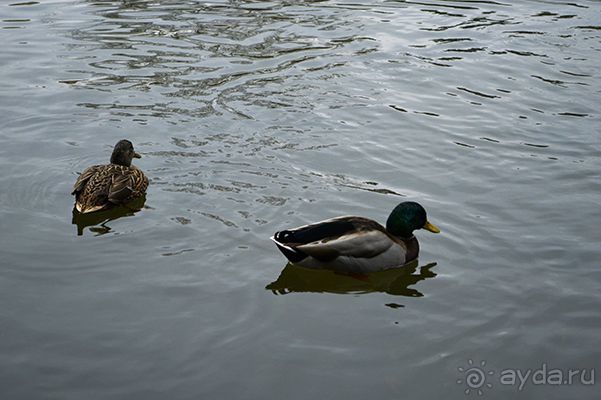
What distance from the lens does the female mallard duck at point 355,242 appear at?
8.66 meters

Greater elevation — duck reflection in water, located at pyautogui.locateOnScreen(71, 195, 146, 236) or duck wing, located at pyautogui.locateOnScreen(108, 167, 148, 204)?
duck wing, located at pyautogui.locateOnScreen(108, 167, 148, 204)

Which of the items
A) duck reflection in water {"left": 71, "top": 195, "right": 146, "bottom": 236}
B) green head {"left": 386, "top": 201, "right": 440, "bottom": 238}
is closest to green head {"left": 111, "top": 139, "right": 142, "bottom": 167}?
duck reflection in water {"left": 71, "top": 195, "right": 146, "bottom": 236}

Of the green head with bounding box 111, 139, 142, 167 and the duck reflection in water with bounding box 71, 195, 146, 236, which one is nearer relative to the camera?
the duck reflection in water with bounding box 71, 195, 146, 236

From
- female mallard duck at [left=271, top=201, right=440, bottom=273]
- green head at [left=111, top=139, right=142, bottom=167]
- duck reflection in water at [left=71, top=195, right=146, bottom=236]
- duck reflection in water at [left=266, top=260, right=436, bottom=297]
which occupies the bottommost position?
duck reflection in water at [left=266, top=260, right=436, bottom=297]

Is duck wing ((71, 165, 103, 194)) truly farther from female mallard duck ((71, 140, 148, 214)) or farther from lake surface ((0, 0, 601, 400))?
lake surface ((0, 0, 601, 400))

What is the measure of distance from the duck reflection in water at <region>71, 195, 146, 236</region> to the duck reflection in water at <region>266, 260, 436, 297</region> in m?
2.06

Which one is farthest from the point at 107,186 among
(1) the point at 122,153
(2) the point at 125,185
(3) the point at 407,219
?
(3) the point at 407,219

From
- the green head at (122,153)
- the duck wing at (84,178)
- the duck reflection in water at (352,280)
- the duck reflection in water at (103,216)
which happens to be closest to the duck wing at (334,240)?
the duck reflection in water at (352,280)

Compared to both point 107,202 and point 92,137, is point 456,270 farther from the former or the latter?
point 92,137

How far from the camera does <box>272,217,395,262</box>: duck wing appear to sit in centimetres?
864

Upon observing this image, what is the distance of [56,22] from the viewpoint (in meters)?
17.3

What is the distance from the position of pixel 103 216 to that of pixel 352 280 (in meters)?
2.85

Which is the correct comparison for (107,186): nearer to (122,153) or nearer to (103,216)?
(103,216)

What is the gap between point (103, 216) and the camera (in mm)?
9984
